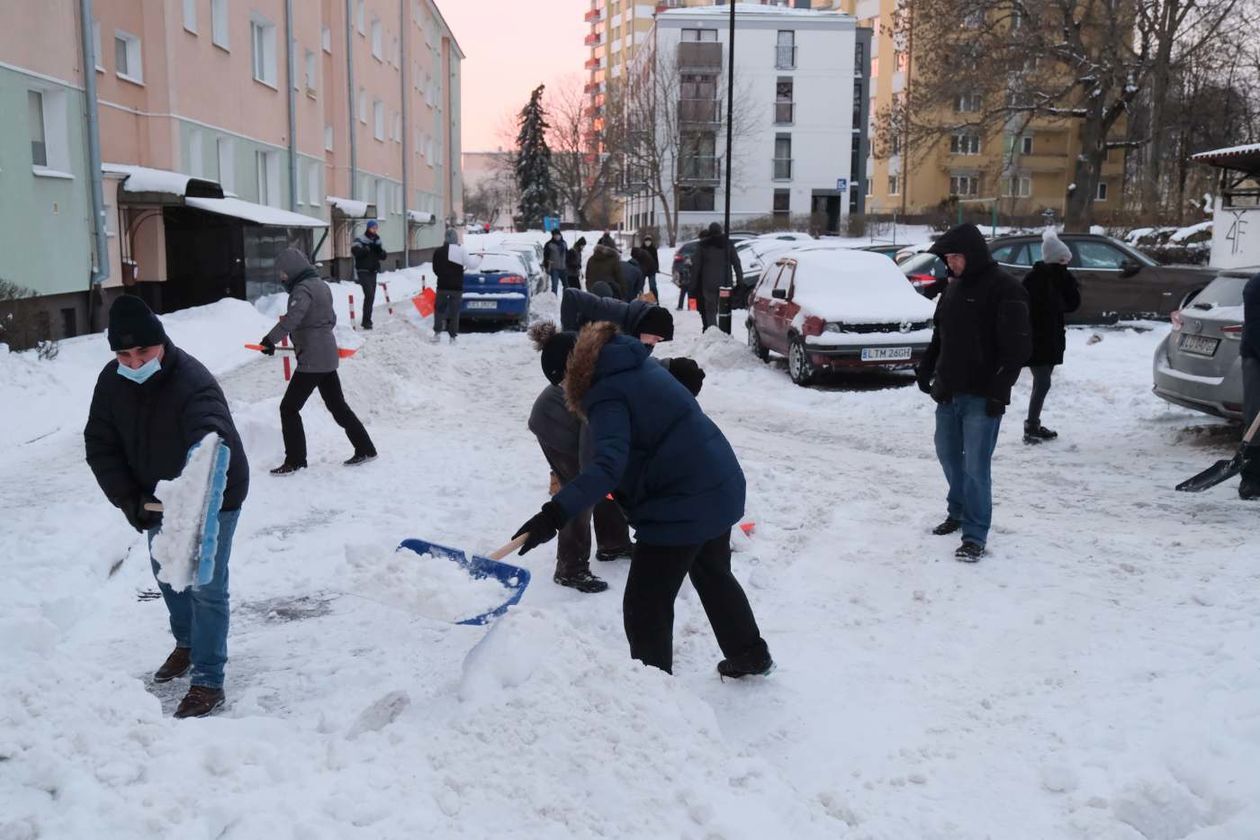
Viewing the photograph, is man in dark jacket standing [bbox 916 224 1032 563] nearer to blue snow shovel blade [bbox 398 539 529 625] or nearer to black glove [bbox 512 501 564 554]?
blue snow shovel blade [bbox 398 539 529 625]

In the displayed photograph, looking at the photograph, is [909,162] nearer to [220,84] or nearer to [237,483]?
[220,84]

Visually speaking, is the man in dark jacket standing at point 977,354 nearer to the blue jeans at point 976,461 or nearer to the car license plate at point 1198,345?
the blue jeans at point 976,461

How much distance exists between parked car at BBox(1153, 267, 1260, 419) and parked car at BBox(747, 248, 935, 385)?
11.7 ft

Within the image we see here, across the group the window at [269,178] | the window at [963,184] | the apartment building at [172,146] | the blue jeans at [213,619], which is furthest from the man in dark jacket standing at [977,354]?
the window at [963,184]

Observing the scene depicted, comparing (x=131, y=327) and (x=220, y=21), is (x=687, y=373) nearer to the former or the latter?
(x=131, y=327)

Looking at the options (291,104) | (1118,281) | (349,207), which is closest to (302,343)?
(1118,281)

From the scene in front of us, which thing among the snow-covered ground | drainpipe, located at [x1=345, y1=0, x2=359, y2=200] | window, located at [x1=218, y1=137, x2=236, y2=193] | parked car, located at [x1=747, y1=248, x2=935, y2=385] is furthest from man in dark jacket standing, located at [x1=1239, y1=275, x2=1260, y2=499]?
drainpipe, located at [x1=345, y1=0, x2=359, y2=200]

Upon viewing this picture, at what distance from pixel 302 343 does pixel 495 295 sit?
481 inches

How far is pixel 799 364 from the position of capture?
1423cm

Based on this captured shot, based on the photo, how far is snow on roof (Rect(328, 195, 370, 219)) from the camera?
107 ft

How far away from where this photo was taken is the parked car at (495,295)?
2092 centimetres

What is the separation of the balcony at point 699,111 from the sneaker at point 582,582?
53.2 meters

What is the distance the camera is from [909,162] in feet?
200

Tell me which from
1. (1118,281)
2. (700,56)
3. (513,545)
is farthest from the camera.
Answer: (700,56)
